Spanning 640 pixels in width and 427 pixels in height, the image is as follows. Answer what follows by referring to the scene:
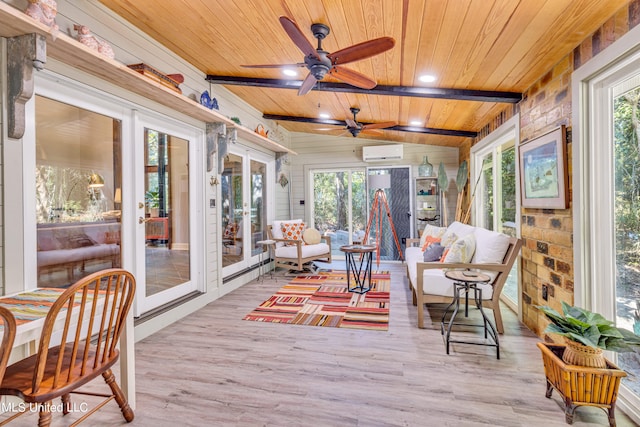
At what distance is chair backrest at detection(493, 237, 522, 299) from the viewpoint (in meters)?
2.74

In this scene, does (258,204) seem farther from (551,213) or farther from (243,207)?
(551,213)

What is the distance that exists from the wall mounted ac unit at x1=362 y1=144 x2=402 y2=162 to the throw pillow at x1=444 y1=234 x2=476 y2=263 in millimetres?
3106

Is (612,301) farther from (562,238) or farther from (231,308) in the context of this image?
(231,308)

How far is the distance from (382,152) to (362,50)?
398cm

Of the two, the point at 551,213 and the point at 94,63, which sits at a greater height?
the point at 94,63

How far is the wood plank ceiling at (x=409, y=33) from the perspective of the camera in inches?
72.7

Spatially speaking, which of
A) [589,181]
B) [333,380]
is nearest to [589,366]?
[589,181]

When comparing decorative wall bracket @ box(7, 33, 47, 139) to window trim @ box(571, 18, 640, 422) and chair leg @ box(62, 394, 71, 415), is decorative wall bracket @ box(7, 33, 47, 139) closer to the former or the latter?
chair leg @ box(62, 394, 71, 415)

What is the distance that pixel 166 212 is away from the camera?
331cm

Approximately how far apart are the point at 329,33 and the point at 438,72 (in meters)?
1.05

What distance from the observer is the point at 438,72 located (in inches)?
110

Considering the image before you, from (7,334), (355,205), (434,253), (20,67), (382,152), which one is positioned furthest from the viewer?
(355,205)

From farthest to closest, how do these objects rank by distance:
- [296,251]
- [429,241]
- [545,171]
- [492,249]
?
[296,251] → [429,241] → [492,249] → [545,171]

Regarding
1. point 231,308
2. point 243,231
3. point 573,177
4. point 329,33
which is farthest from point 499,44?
point 243,231
